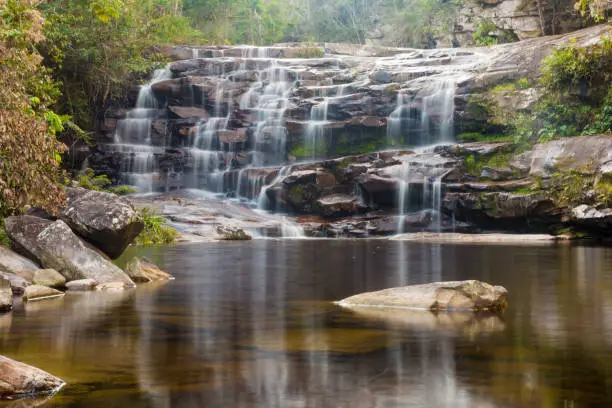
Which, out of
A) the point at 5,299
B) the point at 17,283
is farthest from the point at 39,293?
the point at 5,299

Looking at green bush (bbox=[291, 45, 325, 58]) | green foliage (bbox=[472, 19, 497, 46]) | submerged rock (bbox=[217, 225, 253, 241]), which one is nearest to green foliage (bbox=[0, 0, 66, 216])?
submerged rock (bbox=[217, 225, 253, 241])

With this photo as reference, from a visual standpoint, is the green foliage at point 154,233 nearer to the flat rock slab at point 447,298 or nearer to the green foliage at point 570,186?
the green foliage at point 570,186

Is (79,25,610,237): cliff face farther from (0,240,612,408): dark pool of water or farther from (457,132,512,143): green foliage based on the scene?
(0,240,612,408): dark pool of water

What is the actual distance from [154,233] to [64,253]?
1140cm

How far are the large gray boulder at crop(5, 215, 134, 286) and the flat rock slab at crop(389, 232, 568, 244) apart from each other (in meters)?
15.0

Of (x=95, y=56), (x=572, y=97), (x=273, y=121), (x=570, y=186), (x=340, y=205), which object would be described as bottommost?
(x=340, y=205)

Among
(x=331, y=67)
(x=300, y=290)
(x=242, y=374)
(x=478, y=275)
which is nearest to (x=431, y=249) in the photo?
(x=478, y=275)

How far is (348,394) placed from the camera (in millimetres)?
4777

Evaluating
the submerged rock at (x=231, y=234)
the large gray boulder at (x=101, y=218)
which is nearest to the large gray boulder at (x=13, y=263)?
the large gray boulder at (x=101, y=218)

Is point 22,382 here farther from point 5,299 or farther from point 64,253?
point 64,253

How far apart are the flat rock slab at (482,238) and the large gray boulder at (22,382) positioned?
2008 cm

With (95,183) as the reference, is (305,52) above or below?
above

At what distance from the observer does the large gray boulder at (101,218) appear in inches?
481

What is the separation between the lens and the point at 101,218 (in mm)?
12289
